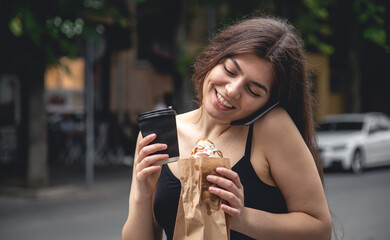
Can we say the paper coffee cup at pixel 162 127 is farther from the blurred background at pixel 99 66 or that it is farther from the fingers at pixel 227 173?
the blurred background at pixel 99 66

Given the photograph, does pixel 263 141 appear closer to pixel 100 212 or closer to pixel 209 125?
pixel 209 125

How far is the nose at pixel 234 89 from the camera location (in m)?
1.73

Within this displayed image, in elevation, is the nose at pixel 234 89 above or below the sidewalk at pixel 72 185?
above

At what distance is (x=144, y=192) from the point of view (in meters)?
1.87

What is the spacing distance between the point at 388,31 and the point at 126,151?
7862 millimetres

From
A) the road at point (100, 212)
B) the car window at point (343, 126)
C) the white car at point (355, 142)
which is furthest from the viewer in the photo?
the car window at point (343, 126)

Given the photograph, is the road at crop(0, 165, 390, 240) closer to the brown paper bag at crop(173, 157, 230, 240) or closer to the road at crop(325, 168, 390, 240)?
the road at crop(325, 168, 390, 240)

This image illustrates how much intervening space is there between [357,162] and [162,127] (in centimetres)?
1287

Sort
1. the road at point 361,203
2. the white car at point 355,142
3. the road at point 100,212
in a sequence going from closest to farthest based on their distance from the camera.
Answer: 1. the road at point 100,212
2. the road at point 361,203
3. the white car at point 355,142

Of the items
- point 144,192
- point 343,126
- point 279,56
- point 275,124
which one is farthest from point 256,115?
point 343,126

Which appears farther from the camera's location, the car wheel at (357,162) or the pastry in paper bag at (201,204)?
the car wheel at (357,162)

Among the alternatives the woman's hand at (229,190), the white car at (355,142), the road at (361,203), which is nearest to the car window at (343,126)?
the white car at (355,142)

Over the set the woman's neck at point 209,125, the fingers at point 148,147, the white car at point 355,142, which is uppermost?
the woman's neck at point 209,125

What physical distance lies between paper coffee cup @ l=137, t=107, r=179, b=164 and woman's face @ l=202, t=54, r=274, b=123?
0.16m
